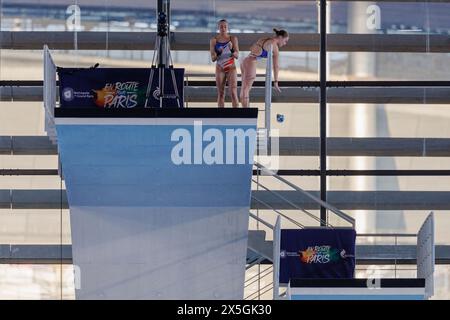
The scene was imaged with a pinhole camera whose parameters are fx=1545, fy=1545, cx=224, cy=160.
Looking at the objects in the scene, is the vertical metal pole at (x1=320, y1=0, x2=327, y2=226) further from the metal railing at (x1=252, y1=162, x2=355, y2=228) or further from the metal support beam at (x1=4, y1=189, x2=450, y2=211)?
the metal railing at (x1=252, y1=162, x2=355, y2=228)

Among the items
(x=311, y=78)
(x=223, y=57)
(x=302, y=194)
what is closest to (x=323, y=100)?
(x=311, y=78)

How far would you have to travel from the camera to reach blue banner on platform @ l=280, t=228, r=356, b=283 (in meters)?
18.5

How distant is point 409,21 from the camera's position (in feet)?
68.5

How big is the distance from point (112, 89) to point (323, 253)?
127 inches

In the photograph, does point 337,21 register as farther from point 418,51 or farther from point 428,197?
point 428,197

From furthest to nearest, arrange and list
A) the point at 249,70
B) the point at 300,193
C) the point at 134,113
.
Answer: the point at 300,193
the point at 249,70
the point at 134,113

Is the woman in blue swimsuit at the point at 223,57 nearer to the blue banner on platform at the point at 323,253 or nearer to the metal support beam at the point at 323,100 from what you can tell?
the blue banner on platform at the point at 323,253

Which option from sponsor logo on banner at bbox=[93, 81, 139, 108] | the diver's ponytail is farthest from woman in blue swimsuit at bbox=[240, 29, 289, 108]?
sponsor logo on banner at bbox=[93, 81, 139, 108]

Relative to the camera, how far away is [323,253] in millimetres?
18484

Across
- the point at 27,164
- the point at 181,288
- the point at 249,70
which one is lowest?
the point at 181,288

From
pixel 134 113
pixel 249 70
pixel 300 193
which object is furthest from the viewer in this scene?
pixel 300 193
